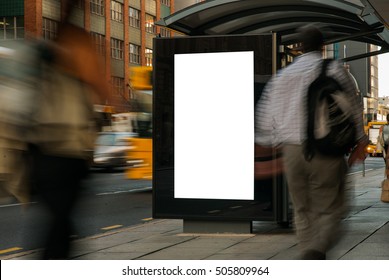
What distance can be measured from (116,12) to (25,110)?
57.5 metres

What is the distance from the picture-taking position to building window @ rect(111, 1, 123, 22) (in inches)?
2349

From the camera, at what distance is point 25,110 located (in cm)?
392

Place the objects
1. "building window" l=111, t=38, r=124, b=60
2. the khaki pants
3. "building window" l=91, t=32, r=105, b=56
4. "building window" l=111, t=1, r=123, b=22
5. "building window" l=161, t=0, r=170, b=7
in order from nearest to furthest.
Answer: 1. "building window" l=91, t=32, r=105, b=56
2. the khaki pants
3. "building window" l=111, t=38, r=124, b=60
4. "building window" l=111, t=1, r=123, b=22
5. "building window" l=161, t=0, r=170, b=7

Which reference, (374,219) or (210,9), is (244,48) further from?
(374,219)

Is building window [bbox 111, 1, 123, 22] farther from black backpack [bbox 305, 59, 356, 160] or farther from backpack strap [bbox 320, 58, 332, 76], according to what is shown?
black backpack [bbox 305, 59, 356, 160]

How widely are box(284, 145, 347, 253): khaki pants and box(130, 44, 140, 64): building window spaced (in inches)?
2285

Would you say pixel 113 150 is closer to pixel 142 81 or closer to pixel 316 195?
pixel 142 81

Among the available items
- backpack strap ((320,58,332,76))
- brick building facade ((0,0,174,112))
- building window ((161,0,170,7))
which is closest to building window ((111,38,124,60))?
brick building facade ((0,0,174,112))

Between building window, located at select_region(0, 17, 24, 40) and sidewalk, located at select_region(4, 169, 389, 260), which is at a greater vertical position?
building window, located at select_region(0, 17, 24, 40)

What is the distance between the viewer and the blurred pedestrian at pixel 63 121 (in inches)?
154

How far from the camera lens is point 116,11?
60312 mm

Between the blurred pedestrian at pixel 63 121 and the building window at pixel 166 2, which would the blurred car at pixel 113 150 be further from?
the building window at pixel 166 2

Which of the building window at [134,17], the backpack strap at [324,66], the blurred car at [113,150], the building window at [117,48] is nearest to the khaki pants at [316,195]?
the backpack strap at [324,66]
